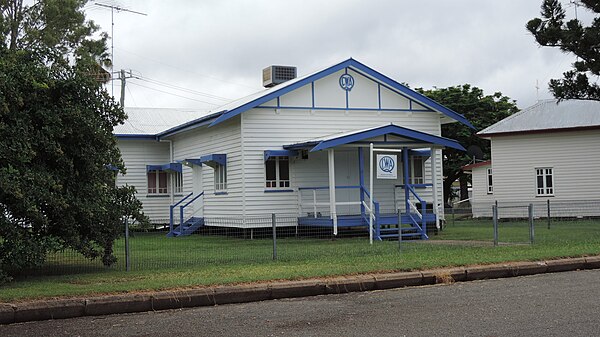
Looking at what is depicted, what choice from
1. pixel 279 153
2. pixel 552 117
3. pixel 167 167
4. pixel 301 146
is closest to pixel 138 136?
pixel 167 167

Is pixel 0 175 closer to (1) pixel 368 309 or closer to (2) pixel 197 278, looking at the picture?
(2) pixel 197 278

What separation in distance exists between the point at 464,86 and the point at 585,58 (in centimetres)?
2837

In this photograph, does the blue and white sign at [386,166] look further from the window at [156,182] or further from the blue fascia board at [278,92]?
the window at [156,182]

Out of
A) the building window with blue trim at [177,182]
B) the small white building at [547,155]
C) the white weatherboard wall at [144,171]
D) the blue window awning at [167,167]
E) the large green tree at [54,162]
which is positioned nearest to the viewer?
the large green tree at [54,162]

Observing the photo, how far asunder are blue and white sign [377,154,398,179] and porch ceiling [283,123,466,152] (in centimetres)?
282

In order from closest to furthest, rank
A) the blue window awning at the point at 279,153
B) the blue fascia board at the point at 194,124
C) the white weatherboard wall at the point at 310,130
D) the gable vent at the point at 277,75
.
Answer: the blue window awning at the point at 279,153
the white weatherboard wall at the point at 310,130
the blue fascia board at the point at 194,124
the gable vent at the point at 277,75

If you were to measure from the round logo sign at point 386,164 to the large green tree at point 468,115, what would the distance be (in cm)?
3099

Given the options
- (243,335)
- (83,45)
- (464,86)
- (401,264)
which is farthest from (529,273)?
(464,86)

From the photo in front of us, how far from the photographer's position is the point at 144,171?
32.1 meters

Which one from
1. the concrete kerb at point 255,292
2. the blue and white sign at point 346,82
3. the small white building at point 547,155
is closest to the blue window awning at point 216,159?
the blue and white sign at point 346,82

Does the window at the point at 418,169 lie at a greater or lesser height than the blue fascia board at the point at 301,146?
lesser

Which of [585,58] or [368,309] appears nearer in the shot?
[368,309]

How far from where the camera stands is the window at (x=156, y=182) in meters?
32.4

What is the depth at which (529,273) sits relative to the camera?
1433 centimetres
